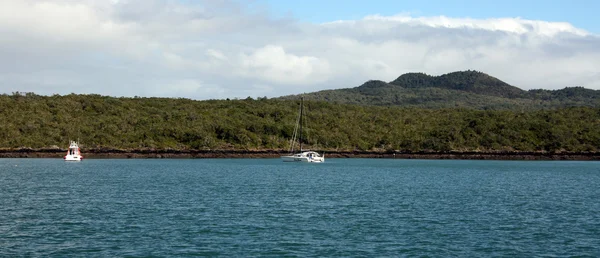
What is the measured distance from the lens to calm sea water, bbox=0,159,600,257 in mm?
34500

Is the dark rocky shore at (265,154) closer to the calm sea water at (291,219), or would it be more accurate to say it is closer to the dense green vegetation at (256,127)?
the dense green vegetation at (256,127)

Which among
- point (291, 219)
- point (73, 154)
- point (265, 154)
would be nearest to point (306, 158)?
point (265, 154)

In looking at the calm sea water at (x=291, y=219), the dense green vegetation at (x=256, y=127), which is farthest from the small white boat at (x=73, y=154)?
the calm sea water at (x=291, y=219)

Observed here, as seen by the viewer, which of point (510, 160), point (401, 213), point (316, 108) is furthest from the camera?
point (316, 108)

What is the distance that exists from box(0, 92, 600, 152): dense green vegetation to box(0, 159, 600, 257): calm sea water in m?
78.3

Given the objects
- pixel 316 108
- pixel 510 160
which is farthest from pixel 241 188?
pixel 316 108

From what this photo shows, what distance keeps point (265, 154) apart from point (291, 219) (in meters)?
110

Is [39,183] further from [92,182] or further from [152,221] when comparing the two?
[152,221]

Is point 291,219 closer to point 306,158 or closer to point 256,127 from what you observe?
point 306,158

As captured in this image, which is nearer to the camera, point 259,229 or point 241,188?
point 259,229

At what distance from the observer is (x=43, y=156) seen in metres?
141

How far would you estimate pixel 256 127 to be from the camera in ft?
546

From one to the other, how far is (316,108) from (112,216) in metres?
153

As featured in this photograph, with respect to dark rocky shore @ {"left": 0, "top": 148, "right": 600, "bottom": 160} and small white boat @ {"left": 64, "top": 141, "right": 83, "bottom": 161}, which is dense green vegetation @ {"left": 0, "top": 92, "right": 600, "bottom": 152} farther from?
small white boat @ {"left": 64, "top": 141, "right": 83, "bottom": 161}
